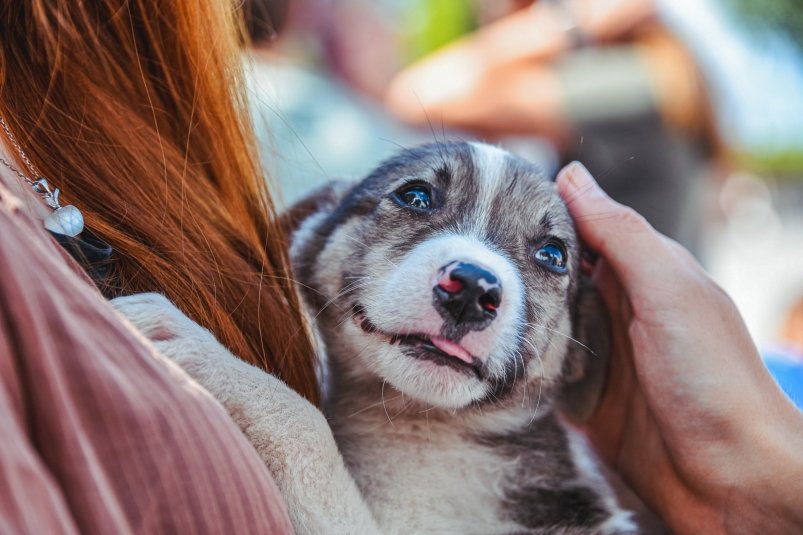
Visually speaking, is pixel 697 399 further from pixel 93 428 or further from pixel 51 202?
pixel 51 202

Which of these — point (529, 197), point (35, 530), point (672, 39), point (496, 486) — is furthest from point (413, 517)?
point (672, 39)

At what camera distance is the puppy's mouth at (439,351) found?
2084 mm

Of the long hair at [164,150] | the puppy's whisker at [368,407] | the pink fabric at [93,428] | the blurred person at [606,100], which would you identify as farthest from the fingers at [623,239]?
A: the blurred person at [606,100]

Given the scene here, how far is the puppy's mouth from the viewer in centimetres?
208

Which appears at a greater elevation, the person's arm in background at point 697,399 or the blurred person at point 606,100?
the blurred person at point 606,100

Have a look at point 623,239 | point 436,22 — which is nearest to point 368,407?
point 623,239

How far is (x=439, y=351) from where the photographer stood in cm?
210

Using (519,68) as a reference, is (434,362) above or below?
below

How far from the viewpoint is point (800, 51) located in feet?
12.9

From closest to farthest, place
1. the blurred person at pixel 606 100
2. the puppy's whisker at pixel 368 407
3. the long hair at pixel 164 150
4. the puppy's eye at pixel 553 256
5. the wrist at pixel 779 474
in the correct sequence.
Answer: the long hair at pixel 164 150
the wrist at pixel 779 474
the puppy's whisker at pixel 368 407
the puppy's eye at pixel 553 256
the blurred person at pixel 606 100

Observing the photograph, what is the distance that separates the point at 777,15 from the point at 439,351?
9.01 feet

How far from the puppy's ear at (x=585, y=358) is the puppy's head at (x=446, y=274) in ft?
0.09

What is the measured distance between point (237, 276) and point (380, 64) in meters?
5.94

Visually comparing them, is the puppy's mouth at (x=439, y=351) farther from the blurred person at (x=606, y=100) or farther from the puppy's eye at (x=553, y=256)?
the blurred person at (x=606, y=100)
